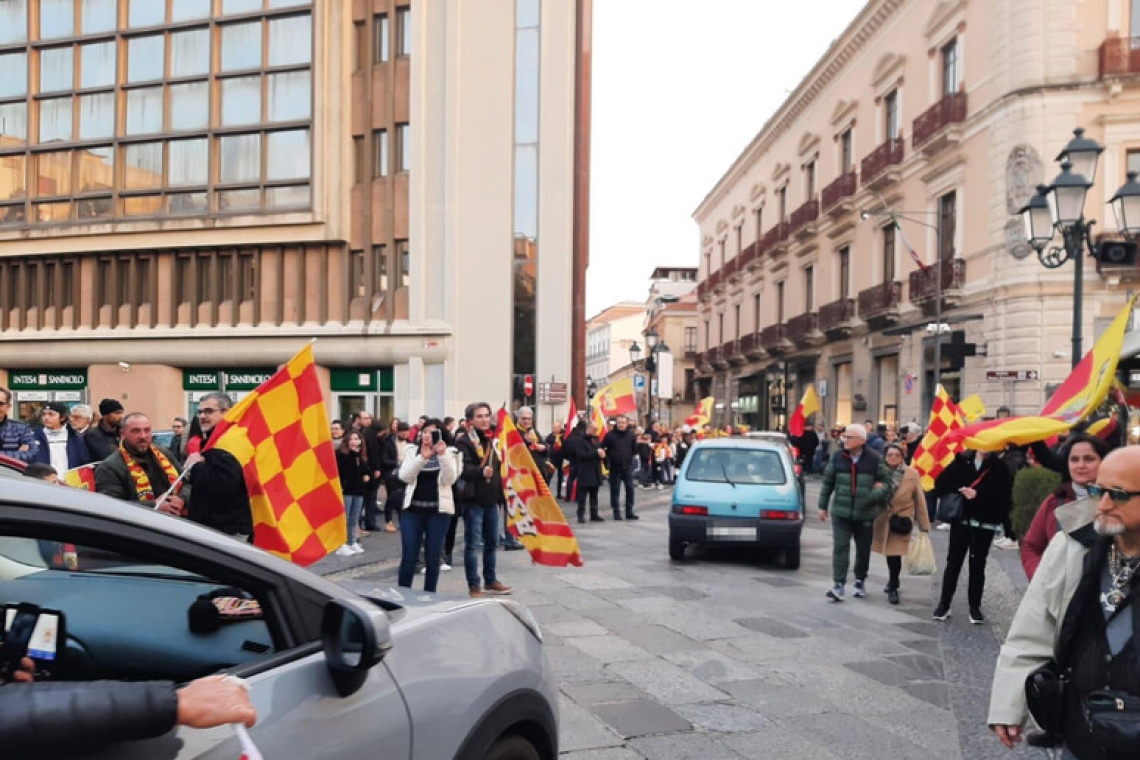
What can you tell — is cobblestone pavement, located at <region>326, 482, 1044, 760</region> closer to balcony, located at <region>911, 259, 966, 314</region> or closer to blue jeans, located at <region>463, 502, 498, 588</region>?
blue jeans, located at <region>463, 502, 498, 588</region>

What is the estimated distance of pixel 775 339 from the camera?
43812 millimetres

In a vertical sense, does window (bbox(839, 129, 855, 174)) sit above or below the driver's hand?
above

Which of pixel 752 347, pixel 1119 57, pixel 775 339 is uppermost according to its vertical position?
pixel 1119 57

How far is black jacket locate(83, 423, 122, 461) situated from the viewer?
842 centimetres

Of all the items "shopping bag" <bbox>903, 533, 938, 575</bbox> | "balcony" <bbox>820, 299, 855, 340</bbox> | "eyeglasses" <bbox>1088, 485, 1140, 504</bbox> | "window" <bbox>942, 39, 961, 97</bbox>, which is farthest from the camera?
"balcony" <bbox>820, 299, 855, 340</bbox>

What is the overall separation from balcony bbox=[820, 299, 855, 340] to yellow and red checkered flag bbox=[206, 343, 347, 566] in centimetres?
3202

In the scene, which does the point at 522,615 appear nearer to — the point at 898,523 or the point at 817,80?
the point at 898,523

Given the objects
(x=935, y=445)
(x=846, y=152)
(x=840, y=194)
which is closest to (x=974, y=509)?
(x=935, y=445)

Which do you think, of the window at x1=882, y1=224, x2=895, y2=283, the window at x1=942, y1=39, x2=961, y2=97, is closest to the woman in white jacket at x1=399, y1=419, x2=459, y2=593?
the window at x1=942, y1=39, x2=961, y2=97

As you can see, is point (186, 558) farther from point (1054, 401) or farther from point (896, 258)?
point (896, 258)

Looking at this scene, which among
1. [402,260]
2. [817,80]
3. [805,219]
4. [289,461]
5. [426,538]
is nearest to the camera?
[289,461]

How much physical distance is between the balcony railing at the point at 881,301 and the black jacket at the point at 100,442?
27071 mm

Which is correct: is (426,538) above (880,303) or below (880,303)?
below

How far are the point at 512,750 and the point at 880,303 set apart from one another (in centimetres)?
3120
